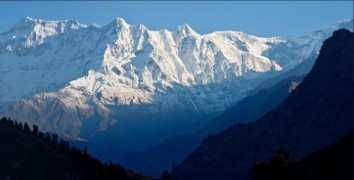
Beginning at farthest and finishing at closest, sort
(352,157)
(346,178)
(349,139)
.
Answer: (349,139), (352,157), (346,178)

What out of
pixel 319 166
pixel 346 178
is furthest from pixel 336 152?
pixel 346 178

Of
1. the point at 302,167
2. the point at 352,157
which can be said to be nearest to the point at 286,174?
the point at 302,167

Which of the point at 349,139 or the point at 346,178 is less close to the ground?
the point at 349,139

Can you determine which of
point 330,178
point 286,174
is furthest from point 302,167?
point 330,178

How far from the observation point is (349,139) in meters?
194

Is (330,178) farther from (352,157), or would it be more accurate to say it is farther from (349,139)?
(349,139)

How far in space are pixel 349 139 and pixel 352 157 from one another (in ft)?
46.8

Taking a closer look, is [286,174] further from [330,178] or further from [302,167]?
[330,178]

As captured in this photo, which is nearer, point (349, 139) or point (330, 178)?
point (330, 178)

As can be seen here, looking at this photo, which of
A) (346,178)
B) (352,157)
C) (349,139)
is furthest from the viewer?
(349,139)

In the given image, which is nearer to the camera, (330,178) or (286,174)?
(330,178)

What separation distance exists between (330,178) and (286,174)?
24.9 meters

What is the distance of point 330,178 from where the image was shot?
6890 inches

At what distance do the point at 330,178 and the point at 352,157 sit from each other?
8.91 m
